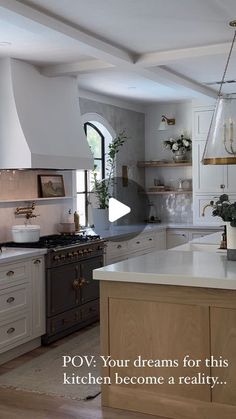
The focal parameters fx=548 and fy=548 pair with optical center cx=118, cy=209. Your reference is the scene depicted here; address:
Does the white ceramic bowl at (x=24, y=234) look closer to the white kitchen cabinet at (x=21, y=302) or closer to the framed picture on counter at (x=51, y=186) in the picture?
the white kitchen cabinet at (x=21, y=302)

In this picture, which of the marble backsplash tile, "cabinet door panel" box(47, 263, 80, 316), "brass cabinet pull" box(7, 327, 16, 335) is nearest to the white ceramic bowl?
"cabinet door panel" box(47, 263, 80, 316)

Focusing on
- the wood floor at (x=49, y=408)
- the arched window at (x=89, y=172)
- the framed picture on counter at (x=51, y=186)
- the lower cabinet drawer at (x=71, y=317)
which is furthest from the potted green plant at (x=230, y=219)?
the arched window at (x=89, y=172)

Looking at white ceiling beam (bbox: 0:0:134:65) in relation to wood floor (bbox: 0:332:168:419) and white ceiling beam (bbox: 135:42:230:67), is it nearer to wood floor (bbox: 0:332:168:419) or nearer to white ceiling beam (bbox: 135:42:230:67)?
white ceiling beam (bbox: 135:42:230:67)

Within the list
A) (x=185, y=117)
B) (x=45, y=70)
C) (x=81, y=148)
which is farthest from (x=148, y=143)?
(x=45, y=70)

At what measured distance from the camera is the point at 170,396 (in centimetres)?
340

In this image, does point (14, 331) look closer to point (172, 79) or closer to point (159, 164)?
point (172, 79)

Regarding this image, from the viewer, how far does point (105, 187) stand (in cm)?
705

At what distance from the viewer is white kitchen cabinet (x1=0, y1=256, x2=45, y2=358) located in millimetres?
4422

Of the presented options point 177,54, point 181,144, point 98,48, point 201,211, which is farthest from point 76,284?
point 181,144

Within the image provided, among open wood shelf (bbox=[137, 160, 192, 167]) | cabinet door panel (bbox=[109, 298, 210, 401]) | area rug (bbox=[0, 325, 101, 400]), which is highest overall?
open wood shelf (bbox=[137, 160, 192, 167])

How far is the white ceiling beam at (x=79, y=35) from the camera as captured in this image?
11.5 ft

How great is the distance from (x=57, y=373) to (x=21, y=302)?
72 centimetres

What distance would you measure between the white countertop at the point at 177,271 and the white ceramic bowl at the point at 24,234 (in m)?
1.66
